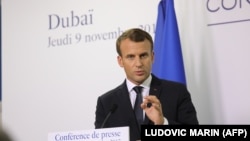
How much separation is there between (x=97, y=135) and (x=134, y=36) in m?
1.07

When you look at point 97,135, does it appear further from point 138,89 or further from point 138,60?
point 138,60

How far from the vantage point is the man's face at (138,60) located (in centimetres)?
404

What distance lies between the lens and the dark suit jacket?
153 inches

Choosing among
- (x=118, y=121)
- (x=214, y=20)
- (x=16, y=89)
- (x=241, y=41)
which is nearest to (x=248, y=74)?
(x=241, y=41)

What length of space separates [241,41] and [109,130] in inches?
50.3

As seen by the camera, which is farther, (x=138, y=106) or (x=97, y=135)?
(x=138, y=106)

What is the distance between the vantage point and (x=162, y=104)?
13.0 feet

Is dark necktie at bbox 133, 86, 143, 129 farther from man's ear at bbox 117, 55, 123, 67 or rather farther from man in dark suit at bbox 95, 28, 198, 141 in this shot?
man's ear at bbox 117, 55, 123, 67

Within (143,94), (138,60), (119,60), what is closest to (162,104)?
(143,94)

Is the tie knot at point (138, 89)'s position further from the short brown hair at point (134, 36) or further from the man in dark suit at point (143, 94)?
the short brown hair at point (134, 36)

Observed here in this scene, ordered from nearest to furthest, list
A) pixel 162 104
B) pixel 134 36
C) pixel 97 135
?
pixel 97 135
pixel 162 104
pixel 134 36

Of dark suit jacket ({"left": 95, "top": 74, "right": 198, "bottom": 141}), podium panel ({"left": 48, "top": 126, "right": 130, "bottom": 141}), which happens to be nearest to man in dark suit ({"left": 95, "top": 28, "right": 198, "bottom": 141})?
dark suit jacket ({"left": 95, "top": 74, "right": 198, "bottom": 141})

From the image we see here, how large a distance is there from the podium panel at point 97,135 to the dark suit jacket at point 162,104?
560 millimetres

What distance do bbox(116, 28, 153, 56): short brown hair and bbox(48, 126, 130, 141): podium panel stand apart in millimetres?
970
